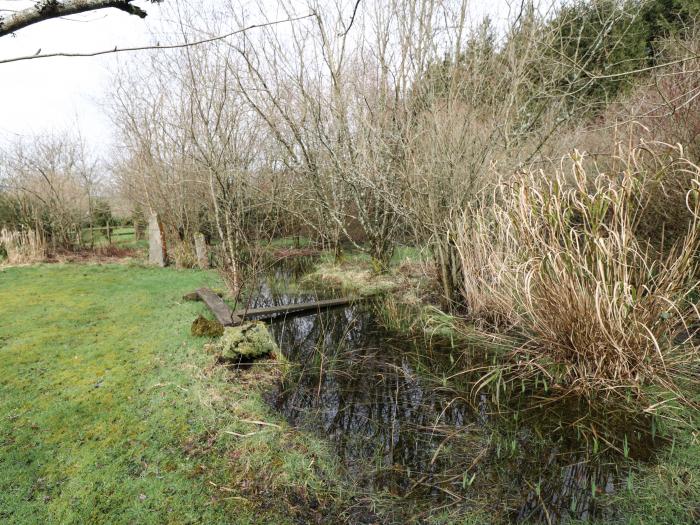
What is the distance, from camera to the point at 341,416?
3037 millimetres

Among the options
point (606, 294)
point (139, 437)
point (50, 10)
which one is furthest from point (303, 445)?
point (50, 10)

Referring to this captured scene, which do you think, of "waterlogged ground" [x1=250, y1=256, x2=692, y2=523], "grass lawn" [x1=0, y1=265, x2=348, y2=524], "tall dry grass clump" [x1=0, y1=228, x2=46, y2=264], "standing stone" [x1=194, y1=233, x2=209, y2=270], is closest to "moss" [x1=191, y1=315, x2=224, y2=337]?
"grass lawn" [x1=0, y1=265, x2=348, y2=524]

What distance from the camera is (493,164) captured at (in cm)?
377

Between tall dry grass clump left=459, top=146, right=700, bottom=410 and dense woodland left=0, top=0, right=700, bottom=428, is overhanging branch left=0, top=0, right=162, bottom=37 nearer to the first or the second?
dense woodland left=0, top=0, right=700, bottom=428

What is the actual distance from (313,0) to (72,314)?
20.5ft

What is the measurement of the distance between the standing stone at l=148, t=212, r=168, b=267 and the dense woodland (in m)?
0.44

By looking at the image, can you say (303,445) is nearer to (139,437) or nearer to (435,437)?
(435,437)

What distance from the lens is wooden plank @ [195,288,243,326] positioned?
5.07 m

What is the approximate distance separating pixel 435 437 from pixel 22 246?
1261 centimetres

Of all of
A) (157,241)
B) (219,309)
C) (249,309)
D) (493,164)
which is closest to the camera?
(493,164)

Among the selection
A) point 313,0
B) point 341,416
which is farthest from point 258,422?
point 313,0

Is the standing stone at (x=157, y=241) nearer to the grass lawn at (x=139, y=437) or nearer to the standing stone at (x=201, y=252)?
the standing stone at (x=201, y=252)

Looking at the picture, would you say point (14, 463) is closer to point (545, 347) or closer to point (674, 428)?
point (545, 347)

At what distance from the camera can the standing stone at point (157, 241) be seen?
997 centimetres
